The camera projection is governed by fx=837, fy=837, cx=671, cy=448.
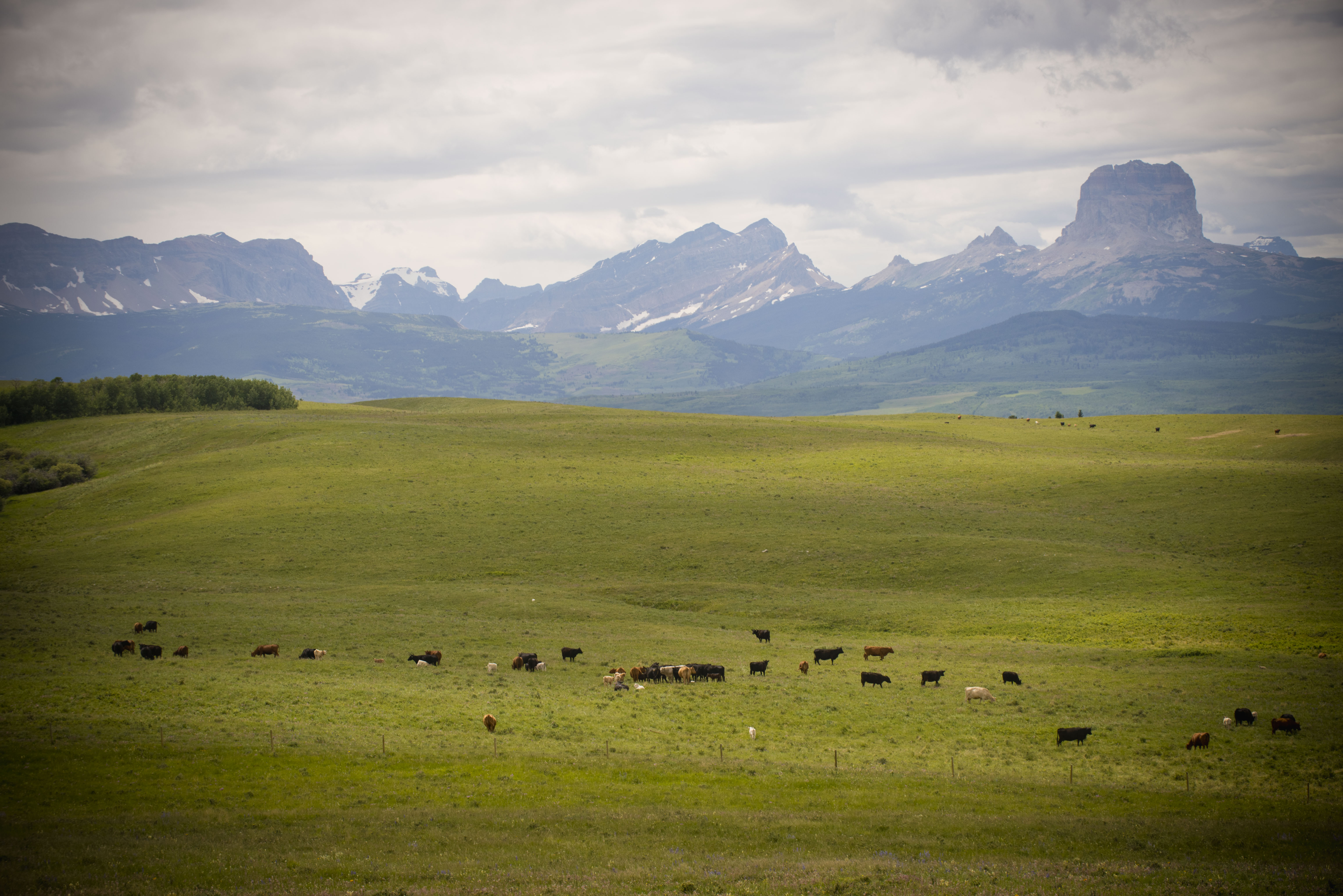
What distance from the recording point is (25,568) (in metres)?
56.7

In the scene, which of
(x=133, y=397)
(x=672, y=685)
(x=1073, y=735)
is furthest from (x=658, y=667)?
(x=133, y=397)

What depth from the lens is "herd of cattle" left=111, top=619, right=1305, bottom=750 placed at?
34438 mm

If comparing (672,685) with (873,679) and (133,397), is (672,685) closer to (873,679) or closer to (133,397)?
(873,679)

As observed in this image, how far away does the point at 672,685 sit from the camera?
113 feet

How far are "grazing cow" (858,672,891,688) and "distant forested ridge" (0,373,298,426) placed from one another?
355 feet

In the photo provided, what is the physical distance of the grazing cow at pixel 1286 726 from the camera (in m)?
27.2

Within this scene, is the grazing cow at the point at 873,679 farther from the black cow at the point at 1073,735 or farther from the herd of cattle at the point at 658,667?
the black cow at the point at 1073,735

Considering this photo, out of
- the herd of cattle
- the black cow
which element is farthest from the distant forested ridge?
the black cow

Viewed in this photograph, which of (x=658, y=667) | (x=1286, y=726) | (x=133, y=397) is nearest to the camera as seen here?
(x=1286, y=726)

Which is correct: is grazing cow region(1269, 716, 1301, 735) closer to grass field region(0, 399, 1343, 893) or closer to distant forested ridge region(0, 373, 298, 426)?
grass field region(0, 399, 1343, 893)

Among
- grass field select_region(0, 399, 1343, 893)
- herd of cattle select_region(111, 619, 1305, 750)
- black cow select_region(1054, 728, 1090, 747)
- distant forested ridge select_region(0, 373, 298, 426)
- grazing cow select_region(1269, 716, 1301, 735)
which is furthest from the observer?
distant forested ridge select_region(0, 373, 298, 426)

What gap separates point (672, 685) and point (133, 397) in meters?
121

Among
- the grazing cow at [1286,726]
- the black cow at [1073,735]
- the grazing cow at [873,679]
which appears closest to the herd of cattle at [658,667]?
the grazing cow at [873,679]

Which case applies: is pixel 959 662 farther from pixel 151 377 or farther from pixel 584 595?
pixel 151 377
